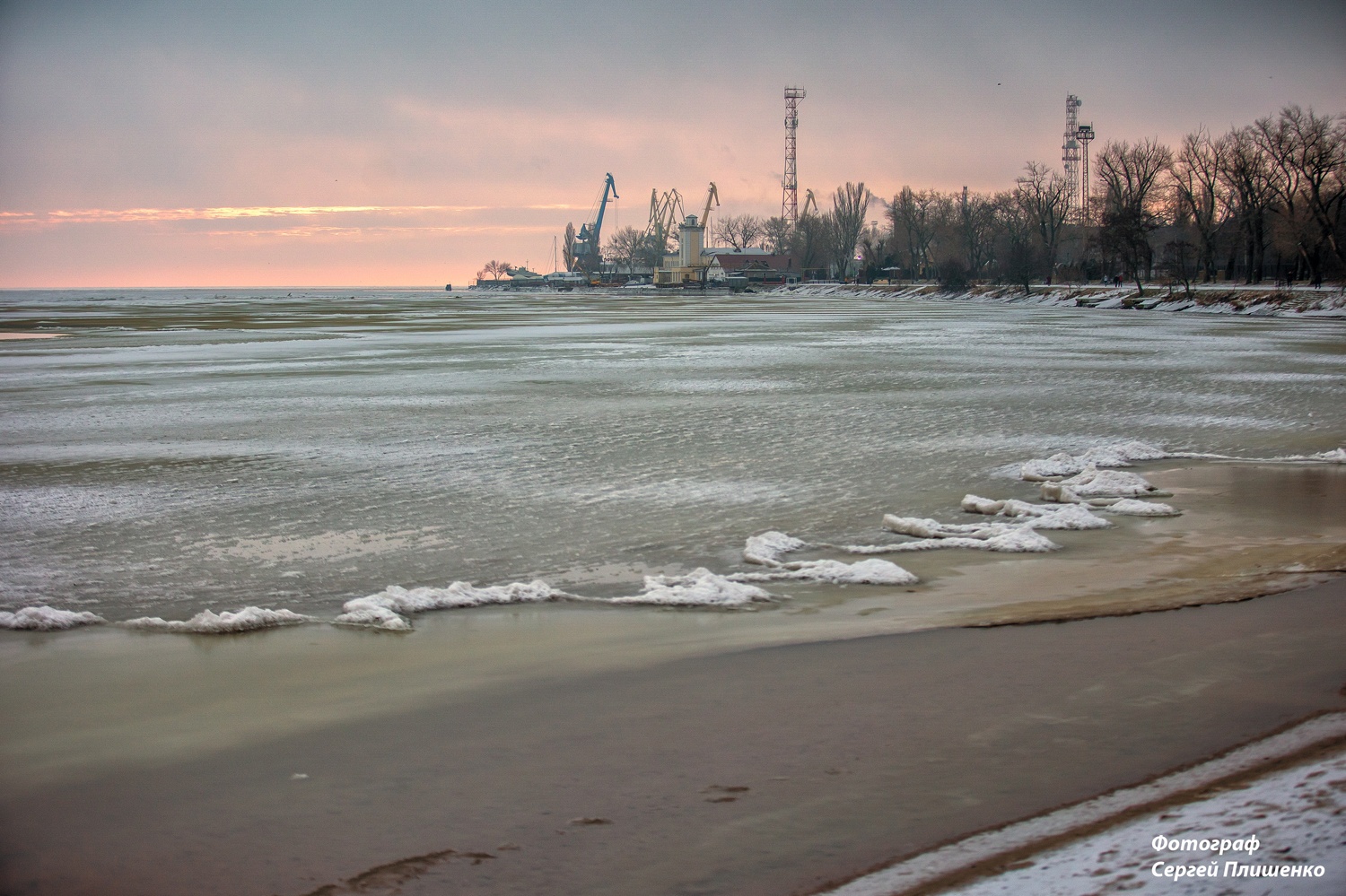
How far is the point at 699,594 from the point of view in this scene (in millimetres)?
8133

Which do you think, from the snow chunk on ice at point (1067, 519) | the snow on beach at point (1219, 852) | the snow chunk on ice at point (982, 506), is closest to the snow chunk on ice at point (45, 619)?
the snow on beach at point (1219, 852)

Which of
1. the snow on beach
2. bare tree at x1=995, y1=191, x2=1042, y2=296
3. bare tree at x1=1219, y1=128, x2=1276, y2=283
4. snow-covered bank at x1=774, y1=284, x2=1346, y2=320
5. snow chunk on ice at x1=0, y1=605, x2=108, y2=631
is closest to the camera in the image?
the snow on beach

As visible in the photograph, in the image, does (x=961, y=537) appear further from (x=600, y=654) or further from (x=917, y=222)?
(x=917, y=222)

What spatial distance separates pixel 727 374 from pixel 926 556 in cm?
1771

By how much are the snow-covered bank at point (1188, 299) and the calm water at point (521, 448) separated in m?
26.1

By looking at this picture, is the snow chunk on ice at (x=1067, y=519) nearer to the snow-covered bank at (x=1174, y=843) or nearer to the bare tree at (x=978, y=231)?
the snow-covered bank at (x=1174, y=843)

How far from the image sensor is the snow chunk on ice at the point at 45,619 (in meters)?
7.61

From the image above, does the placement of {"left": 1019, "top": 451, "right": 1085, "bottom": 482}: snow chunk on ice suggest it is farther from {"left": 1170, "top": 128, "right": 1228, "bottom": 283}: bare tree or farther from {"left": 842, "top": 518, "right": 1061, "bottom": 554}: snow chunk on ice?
{"left": 1170, "top": 128, "right": 1228, "bottom": 283}: bare tree

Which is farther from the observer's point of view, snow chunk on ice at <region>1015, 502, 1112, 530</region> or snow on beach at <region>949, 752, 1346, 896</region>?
snow chunk on ice at <region>1015, 502, 1112, 530</region>

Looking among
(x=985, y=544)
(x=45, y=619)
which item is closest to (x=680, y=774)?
(x=45, y=619)

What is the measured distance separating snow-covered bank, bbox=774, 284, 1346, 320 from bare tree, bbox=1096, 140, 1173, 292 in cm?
267

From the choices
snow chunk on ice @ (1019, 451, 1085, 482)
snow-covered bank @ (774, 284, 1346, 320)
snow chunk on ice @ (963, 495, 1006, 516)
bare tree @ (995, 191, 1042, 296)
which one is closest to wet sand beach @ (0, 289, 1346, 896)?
snow chunk on ice @ (1019, 451, 1085, 482)

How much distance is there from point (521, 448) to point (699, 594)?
7.57m

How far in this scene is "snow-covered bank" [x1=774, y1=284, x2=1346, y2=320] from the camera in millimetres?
58312
